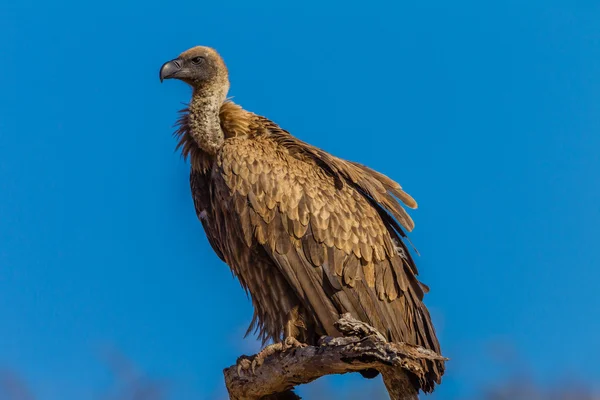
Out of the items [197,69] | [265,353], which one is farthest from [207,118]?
[265,353]

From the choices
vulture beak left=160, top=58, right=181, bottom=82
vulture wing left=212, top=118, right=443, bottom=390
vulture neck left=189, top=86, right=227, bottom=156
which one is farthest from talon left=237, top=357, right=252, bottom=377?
vulture beak left=160, top=58, right=181, bottom=82

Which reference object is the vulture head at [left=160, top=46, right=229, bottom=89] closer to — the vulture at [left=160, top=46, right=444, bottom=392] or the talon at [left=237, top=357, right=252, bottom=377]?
the vulture at [left=160, top=46, right=444, bottom=392]

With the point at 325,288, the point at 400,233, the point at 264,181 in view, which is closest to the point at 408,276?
the point at 400,233

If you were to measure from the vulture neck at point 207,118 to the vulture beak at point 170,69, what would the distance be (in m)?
0.27

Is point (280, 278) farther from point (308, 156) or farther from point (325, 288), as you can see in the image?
point (308, 156)

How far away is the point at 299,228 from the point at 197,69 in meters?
2.08

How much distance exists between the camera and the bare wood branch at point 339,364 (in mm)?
6891

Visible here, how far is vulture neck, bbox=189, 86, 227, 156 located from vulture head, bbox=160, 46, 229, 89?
0.08 m

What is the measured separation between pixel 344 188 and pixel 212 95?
1.62m

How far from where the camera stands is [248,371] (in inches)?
320

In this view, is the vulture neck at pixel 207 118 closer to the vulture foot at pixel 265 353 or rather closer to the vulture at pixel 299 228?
the vulture at pixel 299 228

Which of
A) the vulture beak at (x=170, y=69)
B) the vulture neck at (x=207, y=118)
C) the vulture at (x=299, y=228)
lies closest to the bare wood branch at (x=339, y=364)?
the vulture at (x=299, y=228)

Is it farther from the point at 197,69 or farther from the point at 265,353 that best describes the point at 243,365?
the point at 197,69

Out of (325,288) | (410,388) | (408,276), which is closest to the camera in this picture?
(410,388)
